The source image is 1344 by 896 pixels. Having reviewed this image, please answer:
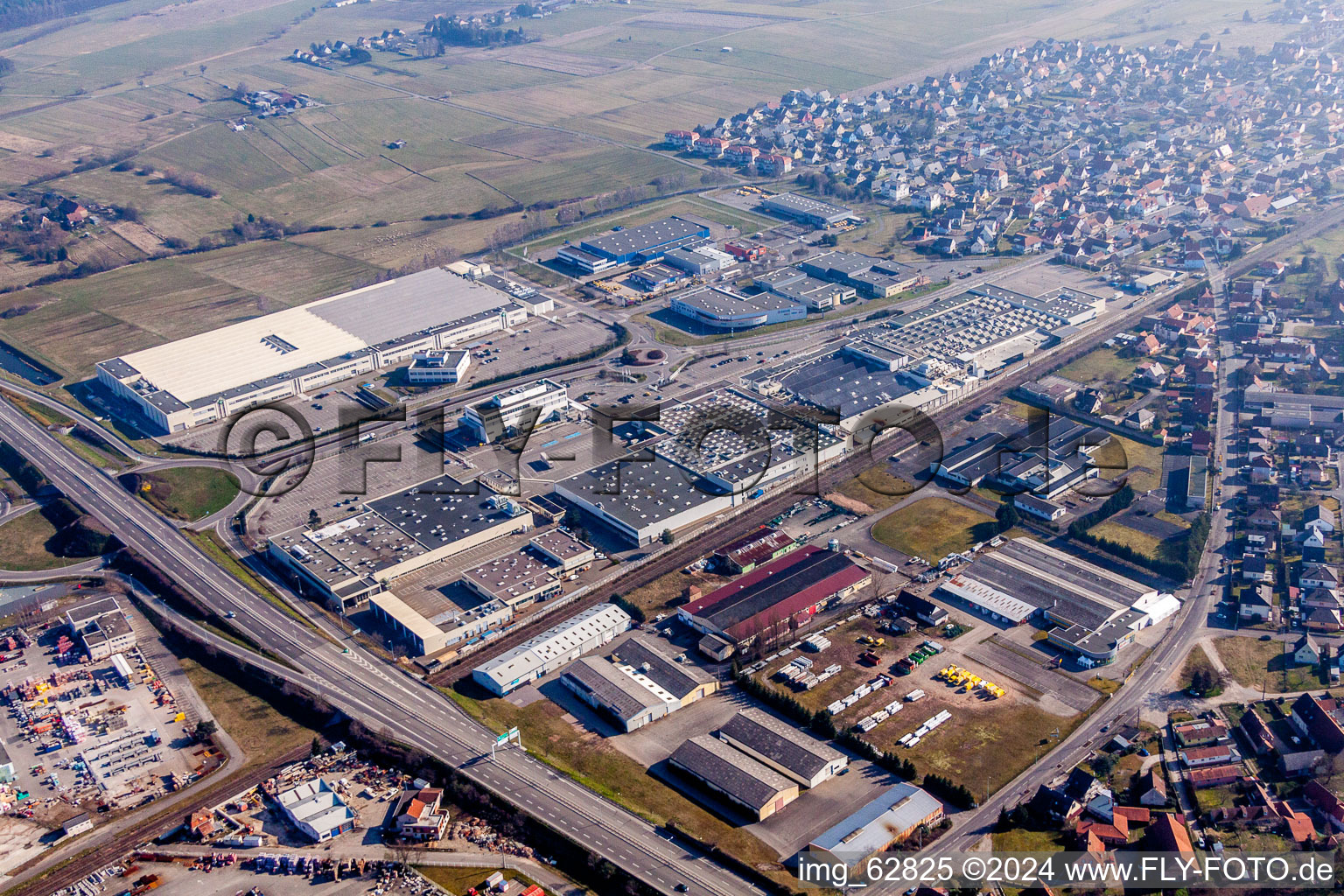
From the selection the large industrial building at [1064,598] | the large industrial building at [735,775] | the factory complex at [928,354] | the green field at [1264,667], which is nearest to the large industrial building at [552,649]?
the large industrial building at [735,775]

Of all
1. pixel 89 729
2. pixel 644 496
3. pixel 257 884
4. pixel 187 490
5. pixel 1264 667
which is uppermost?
pixel 187 490

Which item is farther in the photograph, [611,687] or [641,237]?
[641,237]

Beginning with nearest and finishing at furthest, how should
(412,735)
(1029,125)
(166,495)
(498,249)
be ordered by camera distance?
(412,735)
(166,495)
(498,249)
(1029,125)

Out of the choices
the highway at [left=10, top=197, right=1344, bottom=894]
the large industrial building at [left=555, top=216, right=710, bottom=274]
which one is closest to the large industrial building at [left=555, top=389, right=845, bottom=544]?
the highway at [left=10, top=197, right=1344, bottom=894]

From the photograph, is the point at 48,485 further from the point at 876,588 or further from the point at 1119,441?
the point at 1119,441

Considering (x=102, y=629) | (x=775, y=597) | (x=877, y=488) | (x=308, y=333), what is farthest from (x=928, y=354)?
(x=102, y=629)

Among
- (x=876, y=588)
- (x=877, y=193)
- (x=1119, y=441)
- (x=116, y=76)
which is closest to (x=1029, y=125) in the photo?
(x=877, y=193)

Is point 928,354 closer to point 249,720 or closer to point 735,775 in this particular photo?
point 735,775
